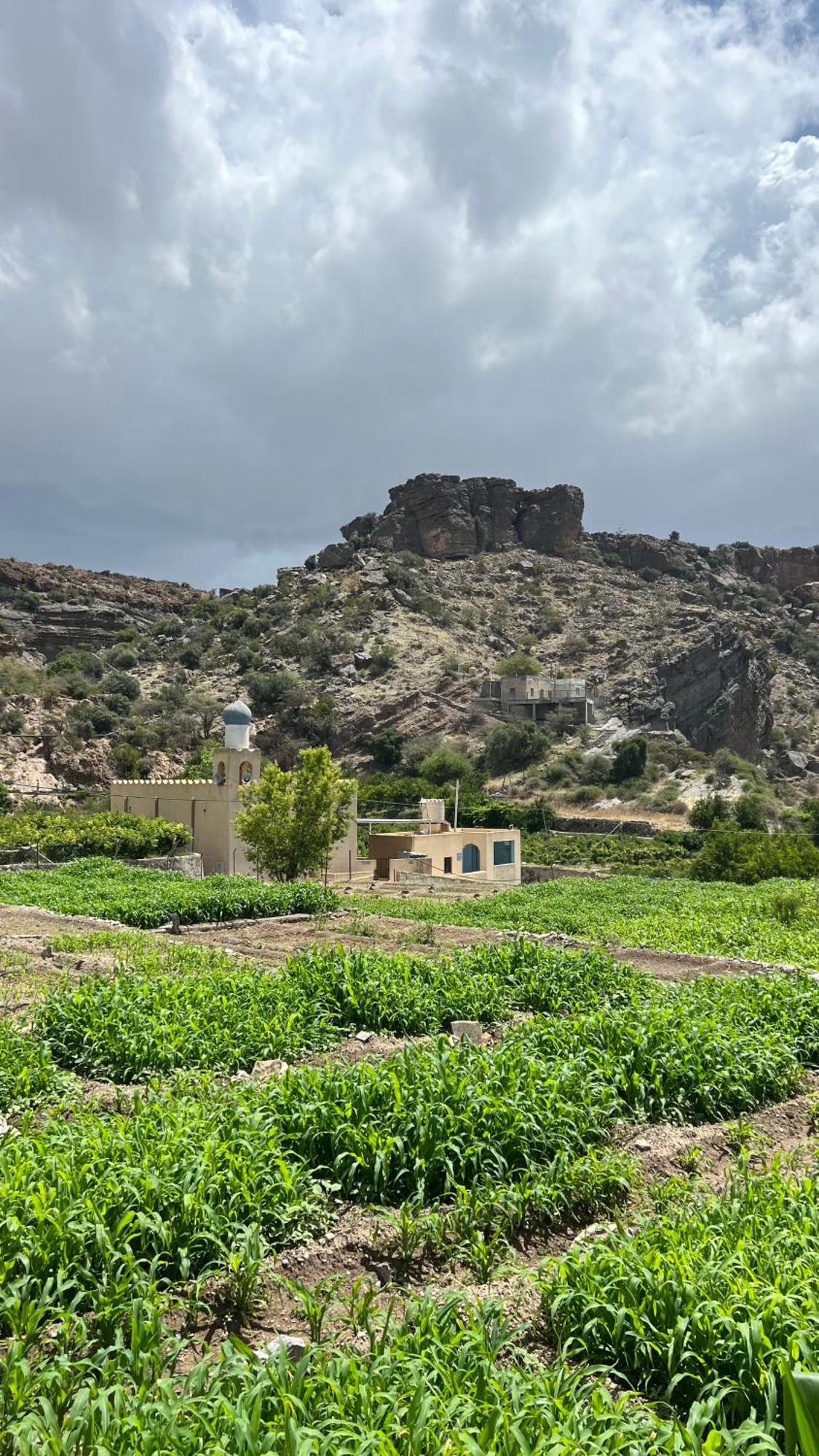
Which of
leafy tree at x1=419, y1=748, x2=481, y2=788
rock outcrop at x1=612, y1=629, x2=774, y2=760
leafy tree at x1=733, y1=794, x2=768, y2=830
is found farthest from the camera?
rock outcrop at x1=612, y1=629, x2=774, y2=760

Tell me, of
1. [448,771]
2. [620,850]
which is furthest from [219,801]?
[448,771]

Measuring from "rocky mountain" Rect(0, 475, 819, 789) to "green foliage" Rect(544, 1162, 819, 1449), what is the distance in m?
46.5

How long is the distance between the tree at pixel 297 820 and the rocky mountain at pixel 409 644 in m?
27.0

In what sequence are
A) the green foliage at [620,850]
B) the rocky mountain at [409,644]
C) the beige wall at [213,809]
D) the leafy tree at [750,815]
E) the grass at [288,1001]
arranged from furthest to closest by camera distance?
1. the rocky mountain at [409,644]
2. the leafy tree at [750,815]
3. the green foliage at [620,850]
4. the beige wall at [213,809]
5. the grass at [288,1001]

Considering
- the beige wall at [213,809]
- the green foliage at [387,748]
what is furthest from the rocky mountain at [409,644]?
the beige wall at [213,809]

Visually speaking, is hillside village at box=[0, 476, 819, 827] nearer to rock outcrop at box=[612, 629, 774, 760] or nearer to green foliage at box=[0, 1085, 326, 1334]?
rock outcrop at box=[612, 629, 774, 760]

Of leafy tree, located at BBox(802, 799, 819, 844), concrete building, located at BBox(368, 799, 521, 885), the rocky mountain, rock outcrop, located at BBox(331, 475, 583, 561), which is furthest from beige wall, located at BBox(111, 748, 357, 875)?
rock outcrop, located at BBox(331, 475, 583, 561)

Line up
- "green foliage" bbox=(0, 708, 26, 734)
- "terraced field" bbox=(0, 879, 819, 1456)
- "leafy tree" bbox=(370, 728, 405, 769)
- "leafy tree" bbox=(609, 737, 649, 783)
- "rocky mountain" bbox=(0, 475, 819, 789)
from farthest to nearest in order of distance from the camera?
"leafy tree" bbox=(370, 728, 405, 769)
"rocky mountain" bbox=(0, 475, 819, 789)
"leafy tree" bbox=(609, 737, 649, 783)
"green foliage" bbox=(0, 708, 26, 734)
"terraced field" bbox=(0, 879, 819, 1456)

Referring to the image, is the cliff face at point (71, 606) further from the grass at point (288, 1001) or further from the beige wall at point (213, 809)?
the grass at point (288, 1001)

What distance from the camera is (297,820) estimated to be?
76.6 feet

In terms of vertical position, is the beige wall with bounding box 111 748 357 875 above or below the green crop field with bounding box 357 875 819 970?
above

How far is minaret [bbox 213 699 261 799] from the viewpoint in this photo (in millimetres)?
28797

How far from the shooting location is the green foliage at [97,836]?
25.0 m

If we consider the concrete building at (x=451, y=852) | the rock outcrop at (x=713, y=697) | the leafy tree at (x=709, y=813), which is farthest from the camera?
the rock outcrop at (x=713, y=697)
